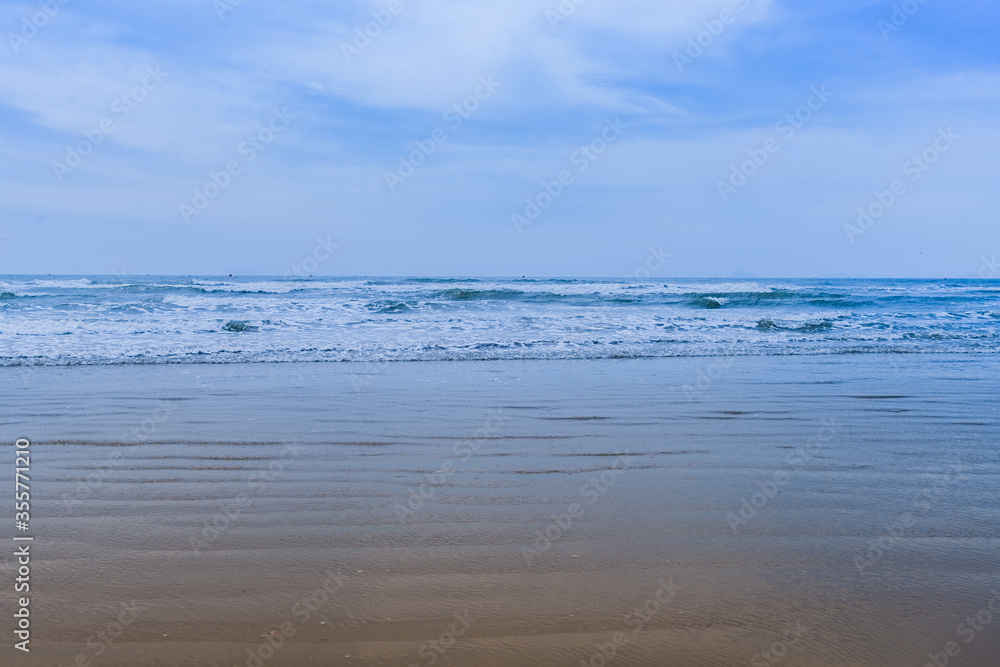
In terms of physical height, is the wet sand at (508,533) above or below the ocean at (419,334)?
below

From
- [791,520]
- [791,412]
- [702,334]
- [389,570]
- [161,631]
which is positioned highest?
[702,334]

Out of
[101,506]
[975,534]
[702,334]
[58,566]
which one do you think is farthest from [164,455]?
[702,334]

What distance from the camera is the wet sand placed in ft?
8.89

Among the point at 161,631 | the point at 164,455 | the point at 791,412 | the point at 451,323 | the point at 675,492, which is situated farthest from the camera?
the point at 451,323

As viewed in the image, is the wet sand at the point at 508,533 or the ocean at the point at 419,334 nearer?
the wet sand at the point at 508,533

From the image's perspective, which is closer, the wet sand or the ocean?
the wet sand

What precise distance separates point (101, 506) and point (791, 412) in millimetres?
6203

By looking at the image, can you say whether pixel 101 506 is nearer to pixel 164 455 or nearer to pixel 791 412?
pixel 164 455

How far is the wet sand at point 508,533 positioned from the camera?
271 cm

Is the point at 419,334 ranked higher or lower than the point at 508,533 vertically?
higher

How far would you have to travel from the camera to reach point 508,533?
3.78 m

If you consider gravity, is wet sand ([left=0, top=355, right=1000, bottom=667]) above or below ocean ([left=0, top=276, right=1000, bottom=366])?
below

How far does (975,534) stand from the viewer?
147 inches

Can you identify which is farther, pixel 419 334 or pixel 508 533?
pixel 419 334
